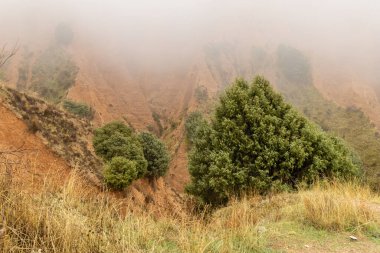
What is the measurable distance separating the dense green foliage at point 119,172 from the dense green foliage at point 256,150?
35.3 ft

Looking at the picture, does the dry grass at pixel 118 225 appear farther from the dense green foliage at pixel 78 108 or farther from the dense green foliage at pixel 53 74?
the dense green foliage at pixel 53 74

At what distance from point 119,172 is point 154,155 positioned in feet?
25.6

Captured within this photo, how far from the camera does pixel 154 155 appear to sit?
109ft

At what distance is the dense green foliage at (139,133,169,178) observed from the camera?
109 ft

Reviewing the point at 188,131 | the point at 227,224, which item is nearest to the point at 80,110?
the point at 188,131

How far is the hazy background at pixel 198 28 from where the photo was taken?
8788cm

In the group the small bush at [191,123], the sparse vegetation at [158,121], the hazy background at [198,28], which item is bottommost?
the sparse vegetation at [158,121]

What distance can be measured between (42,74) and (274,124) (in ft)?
224

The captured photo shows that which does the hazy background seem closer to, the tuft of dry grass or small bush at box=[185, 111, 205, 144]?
small bush at box=[185, 111, 205, 144]

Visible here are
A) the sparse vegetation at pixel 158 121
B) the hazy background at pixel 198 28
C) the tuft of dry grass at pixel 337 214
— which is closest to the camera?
the tuft of dry grass at pixel 337 214

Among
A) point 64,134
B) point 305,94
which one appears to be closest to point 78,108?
point 64,134

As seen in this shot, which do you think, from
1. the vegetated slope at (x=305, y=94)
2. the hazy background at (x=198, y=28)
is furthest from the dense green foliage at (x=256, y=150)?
the hazy background at (x=198, y=28)

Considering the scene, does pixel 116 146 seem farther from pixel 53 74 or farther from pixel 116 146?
pixel 53 74

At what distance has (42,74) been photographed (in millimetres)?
72875
